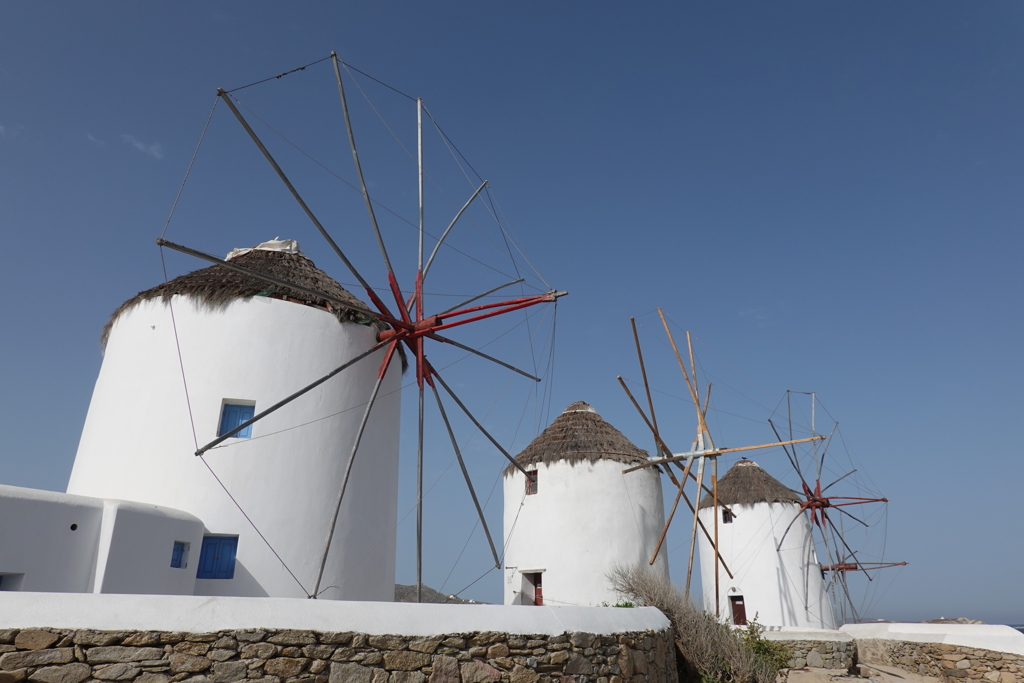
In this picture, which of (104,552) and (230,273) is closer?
(104,552)

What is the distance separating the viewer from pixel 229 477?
33.0 feet

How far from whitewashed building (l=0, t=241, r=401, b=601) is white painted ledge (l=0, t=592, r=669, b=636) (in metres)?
3.81

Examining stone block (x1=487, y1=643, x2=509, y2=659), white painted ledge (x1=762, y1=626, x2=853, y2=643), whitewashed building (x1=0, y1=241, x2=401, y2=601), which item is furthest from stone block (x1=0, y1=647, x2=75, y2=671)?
white painted ledge (x1=762, y1=626, x2=853, y2=643)

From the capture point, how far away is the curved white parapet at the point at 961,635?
15.4 meters

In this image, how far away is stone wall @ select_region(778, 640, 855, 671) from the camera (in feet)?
52.4

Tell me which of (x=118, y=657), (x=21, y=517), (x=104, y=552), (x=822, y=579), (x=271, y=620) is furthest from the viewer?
(x=822, y=579)

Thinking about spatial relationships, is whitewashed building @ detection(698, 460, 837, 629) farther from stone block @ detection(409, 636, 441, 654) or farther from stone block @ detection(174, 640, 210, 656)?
stone block @ detection(174, 640, 210, 656)

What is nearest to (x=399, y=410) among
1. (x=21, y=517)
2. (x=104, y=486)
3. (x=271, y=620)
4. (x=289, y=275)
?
(x=289, y=275)

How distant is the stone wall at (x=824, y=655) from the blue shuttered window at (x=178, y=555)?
538 inches

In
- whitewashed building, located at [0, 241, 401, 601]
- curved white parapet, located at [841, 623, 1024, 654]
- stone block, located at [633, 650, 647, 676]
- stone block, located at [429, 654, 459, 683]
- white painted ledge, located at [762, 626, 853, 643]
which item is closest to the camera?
stone block, located at [429, 654, 459, 683]

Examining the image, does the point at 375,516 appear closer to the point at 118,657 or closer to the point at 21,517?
the point at 21,517

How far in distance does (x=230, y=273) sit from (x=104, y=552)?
5048 mm

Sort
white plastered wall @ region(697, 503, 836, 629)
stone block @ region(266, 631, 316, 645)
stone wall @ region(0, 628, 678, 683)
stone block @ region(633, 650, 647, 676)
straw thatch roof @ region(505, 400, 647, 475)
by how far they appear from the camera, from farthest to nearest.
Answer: white plastered wall @ region(697, 503, 836, 629)
straw thatch roof @ region(505, 400, 647, 475)
stone block @ region(633, 650, 647, 676)
stone block @ region(266, 631, 316, 645)
stone wall @ region(0, 628, 678, 683)

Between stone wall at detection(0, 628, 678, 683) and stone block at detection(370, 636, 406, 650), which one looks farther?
stone block at detection(370, 636, 406, 650)
